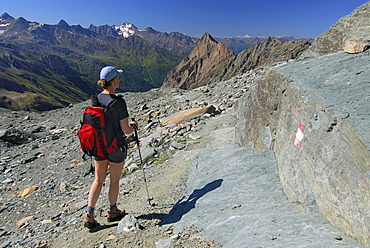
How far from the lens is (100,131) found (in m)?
5.83

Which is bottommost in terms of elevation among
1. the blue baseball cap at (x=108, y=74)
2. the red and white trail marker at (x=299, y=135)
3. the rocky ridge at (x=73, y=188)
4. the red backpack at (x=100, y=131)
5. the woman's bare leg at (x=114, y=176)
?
the rocky ridge at (x=73, y=188)

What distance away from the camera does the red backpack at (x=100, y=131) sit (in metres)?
5.75

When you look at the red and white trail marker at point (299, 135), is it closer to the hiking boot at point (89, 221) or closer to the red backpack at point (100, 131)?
the red backpack at point (100, 131)

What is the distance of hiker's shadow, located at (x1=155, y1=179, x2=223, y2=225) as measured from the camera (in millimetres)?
6273

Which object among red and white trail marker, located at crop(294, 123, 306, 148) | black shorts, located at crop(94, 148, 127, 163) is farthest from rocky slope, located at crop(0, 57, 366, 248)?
black shorts, located at crop(94, 148, 127, 163)

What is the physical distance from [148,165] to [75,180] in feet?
13.7

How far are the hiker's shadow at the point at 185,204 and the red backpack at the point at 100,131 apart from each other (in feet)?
7.11

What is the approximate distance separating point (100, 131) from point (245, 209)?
3.62m

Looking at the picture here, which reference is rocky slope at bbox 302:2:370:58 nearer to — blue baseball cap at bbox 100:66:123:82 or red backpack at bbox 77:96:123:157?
blue baseball cap at bbox 100:66:123:82

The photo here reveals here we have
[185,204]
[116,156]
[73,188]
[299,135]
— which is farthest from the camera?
[73,188]

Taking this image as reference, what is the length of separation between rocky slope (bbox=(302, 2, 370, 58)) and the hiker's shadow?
5868 mm

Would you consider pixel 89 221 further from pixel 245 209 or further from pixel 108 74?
pixel 245 209

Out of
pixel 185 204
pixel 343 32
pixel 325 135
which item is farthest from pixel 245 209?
pixel 343 32

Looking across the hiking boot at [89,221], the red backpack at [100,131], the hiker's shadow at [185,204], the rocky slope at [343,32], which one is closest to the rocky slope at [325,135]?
the hiker's shadow at [185,204]
